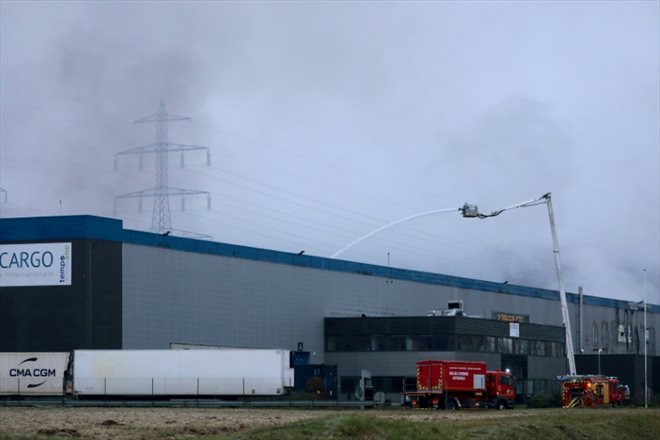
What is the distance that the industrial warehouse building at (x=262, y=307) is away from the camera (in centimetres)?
8444

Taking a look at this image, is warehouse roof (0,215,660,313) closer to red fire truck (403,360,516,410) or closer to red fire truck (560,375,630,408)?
red fire truck (403,360,516,410)

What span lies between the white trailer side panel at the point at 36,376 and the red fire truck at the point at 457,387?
22.9 meters

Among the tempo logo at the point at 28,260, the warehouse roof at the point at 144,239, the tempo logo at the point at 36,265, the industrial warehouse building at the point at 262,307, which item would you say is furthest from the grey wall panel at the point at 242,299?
the tempo logo at the point at 28,260

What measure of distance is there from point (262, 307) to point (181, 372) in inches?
701

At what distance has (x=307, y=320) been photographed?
102188mm

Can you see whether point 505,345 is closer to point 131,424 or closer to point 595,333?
point 595,333

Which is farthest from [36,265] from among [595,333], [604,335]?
[604,335]

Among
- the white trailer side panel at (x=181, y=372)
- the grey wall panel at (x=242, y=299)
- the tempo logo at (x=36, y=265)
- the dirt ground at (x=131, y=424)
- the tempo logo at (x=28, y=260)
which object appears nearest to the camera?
the dirt ground at (x=131, y=424)

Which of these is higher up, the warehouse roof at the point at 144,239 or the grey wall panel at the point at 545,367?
the warehouse roof at the point at 144,239

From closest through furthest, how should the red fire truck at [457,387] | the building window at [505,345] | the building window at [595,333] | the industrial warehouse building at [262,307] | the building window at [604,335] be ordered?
the red fire truck at [457,387] → the industrial warehouse building at [262,307] → the building window at [505,345] → the building window at [595,333] → the building window at [604,335]

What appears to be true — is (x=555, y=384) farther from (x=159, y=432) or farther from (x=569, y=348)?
(x=159, y=432)

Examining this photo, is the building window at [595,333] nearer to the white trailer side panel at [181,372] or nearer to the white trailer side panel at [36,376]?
the white trailer side panel at [181,372]

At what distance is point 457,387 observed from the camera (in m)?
80.8

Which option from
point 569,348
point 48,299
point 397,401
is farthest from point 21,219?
point 569,348
